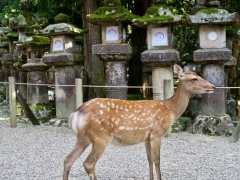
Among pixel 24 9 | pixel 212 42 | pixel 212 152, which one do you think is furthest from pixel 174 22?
pixel 24 9

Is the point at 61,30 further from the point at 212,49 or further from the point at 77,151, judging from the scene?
the point at 77,151

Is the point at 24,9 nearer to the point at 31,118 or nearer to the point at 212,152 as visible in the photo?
the point at 31,118

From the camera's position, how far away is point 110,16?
8.66 metres

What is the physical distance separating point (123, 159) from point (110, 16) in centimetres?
346

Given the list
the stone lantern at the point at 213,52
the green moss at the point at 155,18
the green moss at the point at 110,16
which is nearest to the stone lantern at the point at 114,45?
the green moss at the point at 110,16

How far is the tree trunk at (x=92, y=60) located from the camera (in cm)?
1044

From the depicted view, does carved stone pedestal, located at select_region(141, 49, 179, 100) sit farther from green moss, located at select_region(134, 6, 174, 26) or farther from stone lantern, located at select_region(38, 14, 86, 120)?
stone lantern, located at select_region(38, 14, 86, 120)

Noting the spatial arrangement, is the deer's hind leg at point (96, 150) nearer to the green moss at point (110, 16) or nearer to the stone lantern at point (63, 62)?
the green moss at point (110, 16)

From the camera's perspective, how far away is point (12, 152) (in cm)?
710

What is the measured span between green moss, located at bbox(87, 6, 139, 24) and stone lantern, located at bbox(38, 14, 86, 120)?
33.6 inches

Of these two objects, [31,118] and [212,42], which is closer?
[212,42]

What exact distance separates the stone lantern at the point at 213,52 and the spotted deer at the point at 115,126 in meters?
3.46

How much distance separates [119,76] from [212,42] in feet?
6.51

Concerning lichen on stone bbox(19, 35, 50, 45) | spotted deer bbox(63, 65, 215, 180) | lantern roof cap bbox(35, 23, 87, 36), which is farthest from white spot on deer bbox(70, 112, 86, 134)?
lichen on stone bbox(19, 35, 50, 45)
